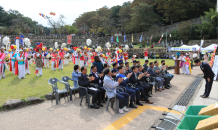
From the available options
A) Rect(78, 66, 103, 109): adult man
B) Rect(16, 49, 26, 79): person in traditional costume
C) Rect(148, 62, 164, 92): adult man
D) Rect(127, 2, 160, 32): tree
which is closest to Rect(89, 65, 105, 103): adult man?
Rect(78, 66, 103, 109): adult man

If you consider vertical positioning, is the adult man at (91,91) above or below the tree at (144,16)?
below

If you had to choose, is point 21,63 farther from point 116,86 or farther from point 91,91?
point 116,86

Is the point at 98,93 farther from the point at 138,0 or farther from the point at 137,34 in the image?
the point at 138,0

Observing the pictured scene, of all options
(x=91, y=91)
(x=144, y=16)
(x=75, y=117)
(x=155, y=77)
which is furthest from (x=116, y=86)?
(x=144, y=16)

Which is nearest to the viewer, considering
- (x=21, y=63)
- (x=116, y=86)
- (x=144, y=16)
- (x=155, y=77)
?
(x=116, y=86)

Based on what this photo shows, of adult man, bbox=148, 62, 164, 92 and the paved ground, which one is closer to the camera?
the paved ground

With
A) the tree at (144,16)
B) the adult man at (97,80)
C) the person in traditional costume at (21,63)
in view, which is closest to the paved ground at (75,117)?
the adult man at (97,80)

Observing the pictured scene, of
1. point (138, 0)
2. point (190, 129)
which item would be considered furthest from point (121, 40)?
point (190, 129)

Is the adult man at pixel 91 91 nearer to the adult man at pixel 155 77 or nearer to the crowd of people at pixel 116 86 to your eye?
the crowd of people at pixel 116 86

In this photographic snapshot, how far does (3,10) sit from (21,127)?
74.2 m

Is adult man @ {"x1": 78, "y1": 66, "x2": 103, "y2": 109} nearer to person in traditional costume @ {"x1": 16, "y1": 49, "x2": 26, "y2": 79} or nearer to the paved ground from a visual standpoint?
the paved ground

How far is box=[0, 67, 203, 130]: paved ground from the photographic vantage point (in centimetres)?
415

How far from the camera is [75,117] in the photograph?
15.5 ft

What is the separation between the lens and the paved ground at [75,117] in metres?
4.15
